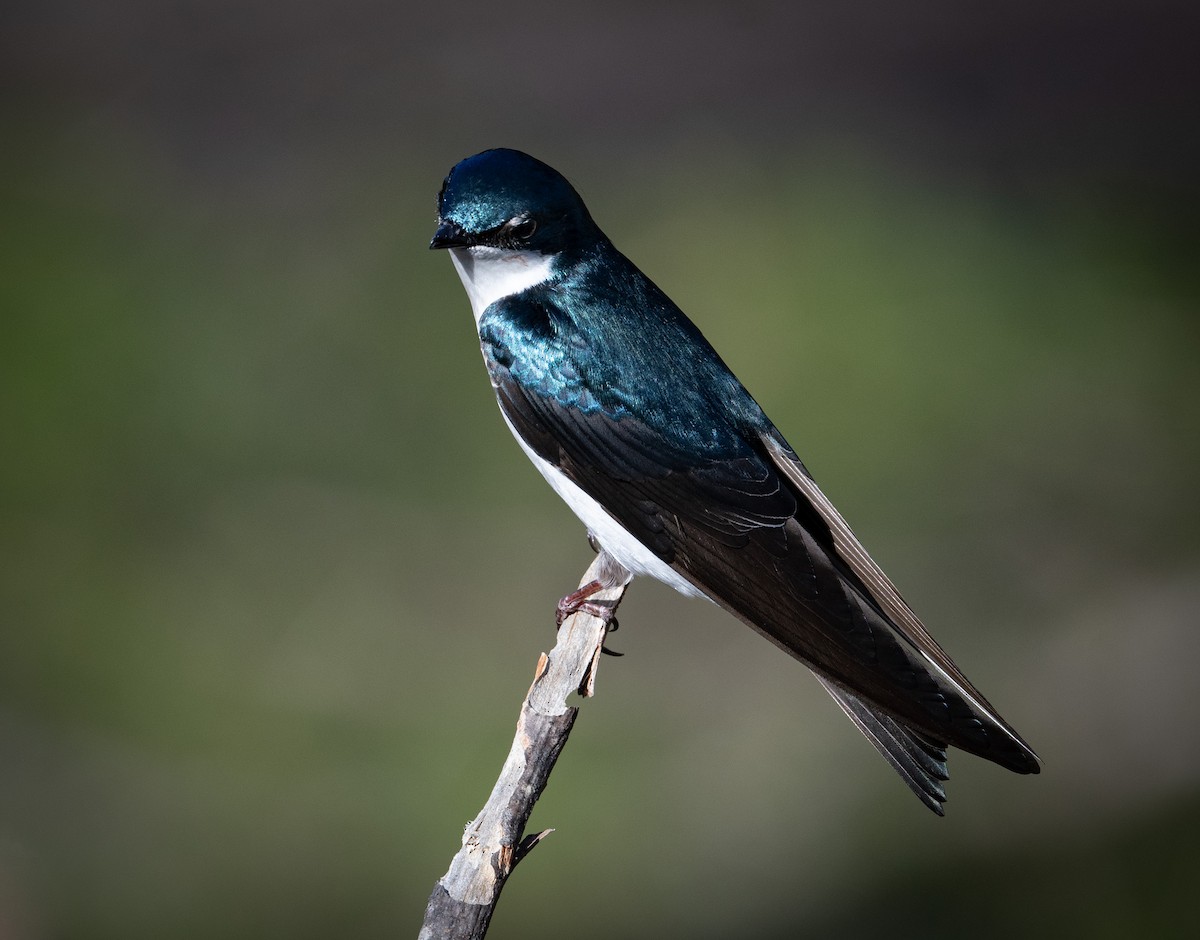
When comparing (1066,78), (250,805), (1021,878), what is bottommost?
(1021,878)

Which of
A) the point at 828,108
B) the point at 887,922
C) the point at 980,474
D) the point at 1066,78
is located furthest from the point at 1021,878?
the point at 1066,78

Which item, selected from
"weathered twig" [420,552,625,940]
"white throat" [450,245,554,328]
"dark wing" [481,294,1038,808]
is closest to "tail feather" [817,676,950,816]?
"dark wing" [481,294,1038,808]

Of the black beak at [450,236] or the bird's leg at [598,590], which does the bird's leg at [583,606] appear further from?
the black beak at [450,236]

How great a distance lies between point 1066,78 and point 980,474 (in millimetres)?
2754

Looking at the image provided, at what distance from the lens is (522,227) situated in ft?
6.48

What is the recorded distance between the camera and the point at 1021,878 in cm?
313

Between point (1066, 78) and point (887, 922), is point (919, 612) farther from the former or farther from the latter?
point (1066, 78)

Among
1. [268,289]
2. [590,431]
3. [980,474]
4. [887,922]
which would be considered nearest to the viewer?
[590,431]

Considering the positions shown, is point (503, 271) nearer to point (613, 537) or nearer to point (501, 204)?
point (501, 204)

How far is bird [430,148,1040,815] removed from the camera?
1913 millimetres

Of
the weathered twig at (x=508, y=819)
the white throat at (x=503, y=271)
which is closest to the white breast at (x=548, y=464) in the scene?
the white throat at (x=503, y=271)

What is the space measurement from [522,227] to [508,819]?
2.81ft

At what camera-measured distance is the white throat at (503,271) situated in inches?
80.1

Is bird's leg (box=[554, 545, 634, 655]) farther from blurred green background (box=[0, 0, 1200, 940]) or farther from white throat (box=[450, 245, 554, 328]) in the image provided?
blurred green background (box=[0, 0, 1200, 940])
